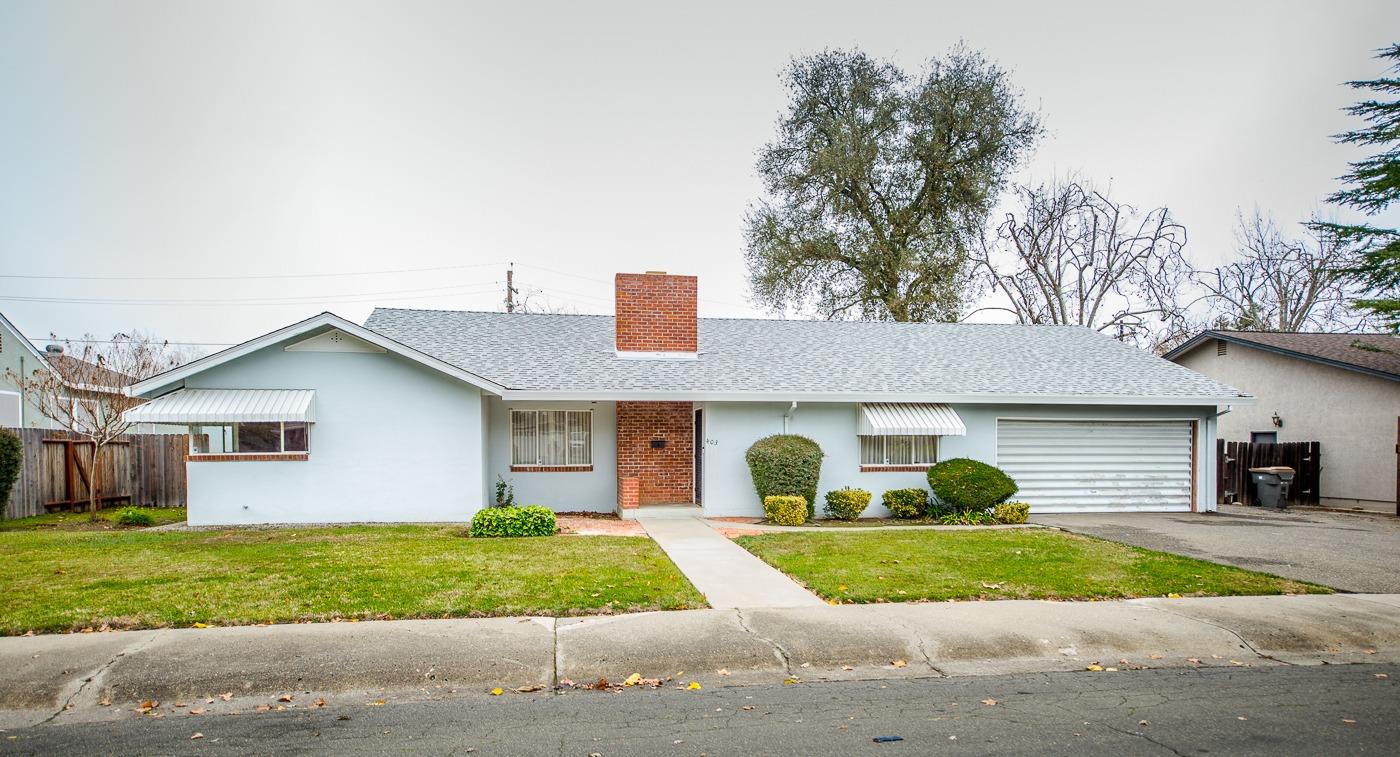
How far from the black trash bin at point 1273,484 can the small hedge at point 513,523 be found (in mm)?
16969

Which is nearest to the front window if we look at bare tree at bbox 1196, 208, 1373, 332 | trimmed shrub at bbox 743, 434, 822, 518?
trimmed shrub at bbox 743, 434, 822, 518

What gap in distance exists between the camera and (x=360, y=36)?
1748cm

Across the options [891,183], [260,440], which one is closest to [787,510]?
[260,440]

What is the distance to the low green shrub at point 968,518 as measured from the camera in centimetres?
1444

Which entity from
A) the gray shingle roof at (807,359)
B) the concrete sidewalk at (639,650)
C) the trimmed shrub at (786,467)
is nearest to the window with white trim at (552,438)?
the gray shingle roof at (807,359)

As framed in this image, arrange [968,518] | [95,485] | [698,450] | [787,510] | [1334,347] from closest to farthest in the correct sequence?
[787,510] < [968,518] < [95,485] < [698,450] < [1334,347]

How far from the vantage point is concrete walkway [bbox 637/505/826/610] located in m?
8.04

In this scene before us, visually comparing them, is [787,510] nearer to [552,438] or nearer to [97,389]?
[552,438]

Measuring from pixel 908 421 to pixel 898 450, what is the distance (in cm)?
85

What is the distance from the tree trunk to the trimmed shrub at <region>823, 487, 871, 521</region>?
13747 millimetres

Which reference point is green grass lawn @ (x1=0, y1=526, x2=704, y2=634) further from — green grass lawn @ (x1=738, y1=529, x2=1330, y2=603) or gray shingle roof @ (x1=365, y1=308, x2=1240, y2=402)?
gray shingle roof @ (x1=365, y1=308, x2=1240, y2=402)

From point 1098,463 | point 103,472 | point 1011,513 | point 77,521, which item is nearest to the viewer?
point 77,521

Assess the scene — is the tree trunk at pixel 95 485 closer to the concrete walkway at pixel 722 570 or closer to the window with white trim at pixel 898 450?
the concrete walkway at pixel 722 570

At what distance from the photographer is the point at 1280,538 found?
12766mm
